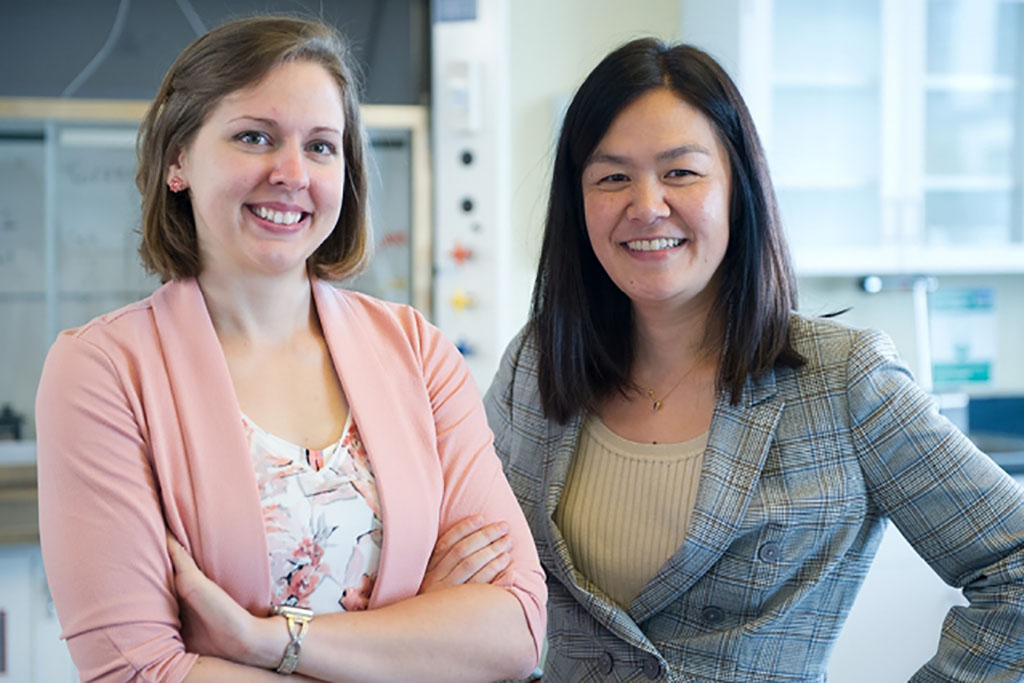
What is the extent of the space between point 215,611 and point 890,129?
8.61 ft

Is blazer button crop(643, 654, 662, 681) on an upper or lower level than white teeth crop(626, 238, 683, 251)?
lower

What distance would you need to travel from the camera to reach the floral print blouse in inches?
44.1

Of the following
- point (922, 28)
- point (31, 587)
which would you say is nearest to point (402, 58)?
point (922, 28)

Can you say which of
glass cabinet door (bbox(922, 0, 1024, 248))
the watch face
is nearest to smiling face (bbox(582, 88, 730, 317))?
the watch face

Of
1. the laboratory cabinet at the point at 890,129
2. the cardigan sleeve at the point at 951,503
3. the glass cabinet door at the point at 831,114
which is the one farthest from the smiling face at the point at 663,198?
the glass cabinet door at the point at 831,114

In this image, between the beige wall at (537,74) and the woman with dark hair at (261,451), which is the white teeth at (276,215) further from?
the beige wall at (537,74)

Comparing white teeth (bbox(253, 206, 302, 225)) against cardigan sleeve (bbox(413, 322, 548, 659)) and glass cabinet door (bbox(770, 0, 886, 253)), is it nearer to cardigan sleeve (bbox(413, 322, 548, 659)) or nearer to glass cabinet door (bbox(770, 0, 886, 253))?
cardigan sleeve (bbox(413, 322, 548, 659))

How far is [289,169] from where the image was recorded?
1130mm

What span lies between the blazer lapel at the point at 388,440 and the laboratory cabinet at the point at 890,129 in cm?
202

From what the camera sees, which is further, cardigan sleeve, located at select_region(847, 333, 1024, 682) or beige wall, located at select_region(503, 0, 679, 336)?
beige wall, located at select_region(503, 0, 679, 336)

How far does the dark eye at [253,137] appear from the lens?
3.72 feet

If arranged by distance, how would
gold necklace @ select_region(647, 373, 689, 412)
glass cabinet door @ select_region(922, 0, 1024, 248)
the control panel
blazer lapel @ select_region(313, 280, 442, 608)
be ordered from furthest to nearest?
glass cabinet door @ select_region(922, 0, 1024, 248)
the control panel
gold necklace @ select_region(647, 373, 689, 412)
blazer lapel @ select_region(313, 280, 442, 608)

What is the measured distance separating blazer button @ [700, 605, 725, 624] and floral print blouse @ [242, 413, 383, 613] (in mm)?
439

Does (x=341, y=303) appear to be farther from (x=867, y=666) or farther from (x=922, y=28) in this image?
(x=922, y=28)
